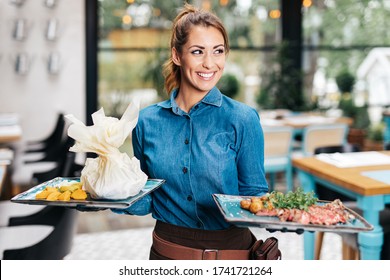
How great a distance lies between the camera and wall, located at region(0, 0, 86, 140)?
18.4 ft

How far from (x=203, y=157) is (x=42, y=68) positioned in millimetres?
4853

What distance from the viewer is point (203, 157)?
1.31m

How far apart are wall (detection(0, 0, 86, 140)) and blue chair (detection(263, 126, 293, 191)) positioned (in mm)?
2408

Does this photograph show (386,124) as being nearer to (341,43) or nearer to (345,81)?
(345,81)

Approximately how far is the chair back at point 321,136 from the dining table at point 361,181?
1874 millimetres

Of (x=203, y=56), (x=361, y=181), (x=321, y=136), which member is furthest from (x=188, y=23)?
(x=321, y=136)

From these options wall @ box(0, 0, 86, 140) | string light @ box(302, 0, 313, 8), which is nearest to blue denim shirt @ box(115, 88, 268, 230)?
wall @ box(0, 0, 86, 140)

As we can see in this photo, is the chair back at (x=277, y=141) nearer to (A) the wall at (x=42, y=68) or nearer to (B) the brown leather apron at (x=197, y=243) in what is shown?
(A) the wall at (x=42, y=68)

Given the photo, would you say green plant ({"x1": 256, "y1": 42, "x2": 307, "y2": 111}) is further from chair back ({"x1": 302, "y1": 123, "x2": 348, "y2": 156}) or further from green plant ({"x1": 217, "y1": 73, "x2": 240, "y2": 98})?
chair back ({"x1": 302, "y1": 123, "x2": 348, "y2": 156})

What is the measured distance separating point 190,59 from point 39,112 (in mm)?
4837

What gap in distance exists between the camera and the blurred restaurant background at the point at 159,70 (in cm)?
488

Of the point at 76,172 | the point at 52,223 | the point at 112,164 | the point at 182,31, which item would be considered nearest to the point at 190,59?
the point at 182,31

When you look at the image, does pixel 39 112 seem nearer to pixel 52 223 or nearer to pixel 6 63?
pixel 6 63
